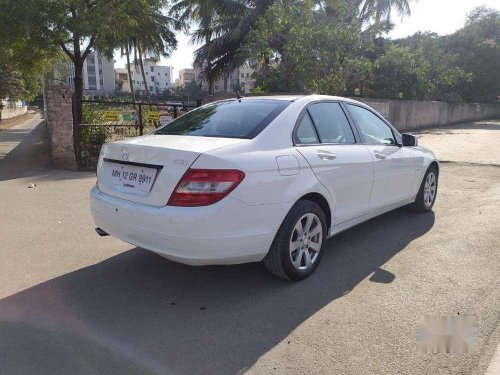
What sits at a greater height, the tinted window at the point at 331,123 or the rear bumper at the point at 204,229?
the tinted window at the point at 331,123

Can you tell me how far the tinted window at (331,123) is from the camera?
3969mm

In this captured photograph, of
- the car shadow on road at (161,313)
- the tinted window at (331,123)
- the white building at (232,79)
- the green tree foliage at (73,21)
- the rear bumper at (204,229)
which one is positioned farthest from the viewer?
the white building at (232,79)

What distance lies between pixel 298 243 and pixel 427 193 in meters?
3.04

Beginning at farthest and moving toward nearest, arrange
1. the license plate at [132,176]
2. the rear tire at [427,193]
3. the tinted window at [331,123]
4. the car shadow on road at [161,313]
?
the rear tire at [427,193] → the tinted window at [331,123] → the license plate at [132,176] → the car shadow on road at [161,313]

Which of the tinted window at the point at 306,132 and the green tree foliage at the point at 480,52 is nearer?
the tinted window at the point at 306,132

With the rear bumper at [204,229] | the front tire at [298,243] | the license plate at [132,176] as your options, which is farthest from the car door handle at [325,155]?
the license plate at [132,176]

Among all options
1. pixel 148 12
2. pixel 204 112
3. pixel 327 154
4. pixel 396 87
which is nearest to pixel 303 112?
pixel 327 154

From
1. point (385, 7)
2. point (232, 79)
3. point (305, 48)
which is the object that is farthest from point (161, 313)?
point (232, 79)

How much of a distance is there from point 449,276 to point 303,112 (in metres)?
2.01

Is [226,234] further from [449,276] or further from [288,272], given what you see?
[449,276]

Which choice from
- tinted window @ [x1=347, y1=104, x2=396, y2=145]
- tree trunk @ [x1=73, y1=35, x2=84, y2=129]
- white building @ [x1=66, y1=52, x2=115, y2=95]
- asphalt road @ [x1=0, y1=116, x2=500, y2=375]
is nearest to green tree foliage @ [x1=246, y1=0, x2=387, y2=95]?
tree trunk @ [x1=73, y1=35, x2=84, y2=129]

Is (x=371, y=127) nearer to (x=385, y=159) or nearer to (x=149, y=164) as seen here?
(x=385, y=159)

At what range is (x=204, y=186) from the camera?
2.98m

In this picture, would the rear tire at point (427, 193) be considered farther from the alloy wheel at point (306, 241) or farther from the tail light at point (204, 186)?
the tail light at point (204, 186)
